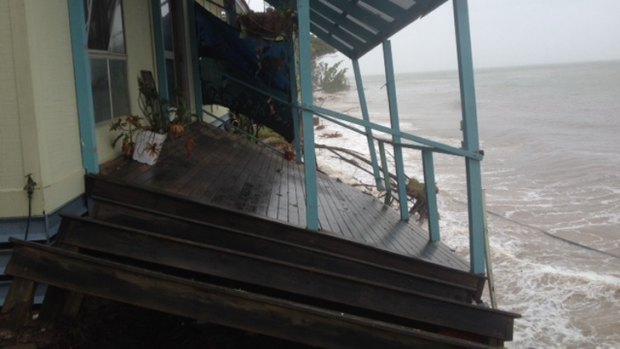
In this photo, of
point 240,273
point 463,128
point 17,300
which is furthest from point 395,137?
point 17,300

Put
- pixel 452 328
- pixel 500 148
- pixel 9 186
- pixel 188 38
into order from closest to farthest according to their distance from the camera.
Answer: pixel 9 186
pixel 452 328
pixel 188 38
pixel 500 148

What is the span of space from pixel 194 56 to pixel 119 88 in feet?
11.5

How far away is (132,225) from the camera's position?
370 centimetres

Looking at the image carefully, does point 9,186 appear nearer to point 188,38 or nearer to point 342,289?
point 342,289

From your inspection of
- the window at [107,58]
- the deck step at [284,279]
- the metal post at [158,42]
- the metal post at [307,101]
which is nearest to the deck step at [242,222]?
the metal post at [307,101]

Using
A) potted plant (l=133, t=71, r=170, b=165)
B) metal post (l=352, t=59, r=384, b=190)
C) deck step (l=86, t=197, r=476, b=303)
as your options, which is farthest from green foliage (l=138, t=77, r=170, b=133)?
metal post (l=352, t=59, r=384, b=190)

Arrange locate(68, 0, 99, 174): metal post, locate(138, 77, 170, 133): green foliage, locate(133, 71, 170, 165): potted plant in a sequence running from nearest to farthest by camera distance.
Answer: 1. locate(68, 0, 99, 174): metal post
2. locate(133, 71, 170, 165): potted plant
3. locate(138, 77, 170, 133): green foliage

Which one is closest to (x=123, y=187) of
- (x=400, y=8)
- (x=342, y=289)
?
(x=342, y=289)

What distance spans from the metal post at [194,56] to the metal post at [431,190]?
14.6 ft

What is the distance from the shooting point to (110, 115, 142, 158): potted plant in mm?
5000

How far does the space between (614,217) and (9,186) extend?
1222 cm

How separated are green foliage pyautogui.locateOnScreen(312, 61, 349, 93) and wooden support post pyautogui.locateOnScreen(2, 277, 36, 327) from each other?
49.2 m

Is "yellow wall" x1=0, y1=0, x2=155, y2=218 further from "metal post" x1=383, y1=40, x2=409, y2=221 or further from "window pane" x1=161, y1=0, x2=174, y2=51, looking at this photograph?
"window pane" x1=161, y1=0, x2=174, y2=51

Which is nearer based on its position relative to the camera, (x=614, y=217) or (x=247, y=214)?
(x=247, y=214)
